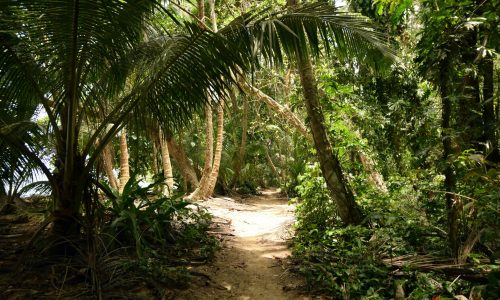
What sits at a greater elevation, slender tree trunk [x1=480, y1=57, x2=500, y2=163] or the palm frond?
the palm frond

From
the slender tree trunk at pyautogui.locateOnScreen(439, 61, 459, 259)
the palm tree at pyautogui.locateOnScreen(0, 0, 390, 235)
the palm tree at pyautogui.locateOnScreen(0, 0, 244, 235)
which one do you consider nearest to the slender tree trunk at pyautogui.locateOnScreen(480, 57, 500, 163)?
the slender tree trunk at pyautogui.locateOnScreen(439, 61, 459, 259)

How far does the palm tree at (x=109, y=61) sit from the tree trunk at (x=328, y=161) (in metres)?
1.31

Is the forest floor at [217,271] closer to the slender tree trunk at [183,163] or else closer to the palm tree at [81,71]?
the palm tree at [81,71]

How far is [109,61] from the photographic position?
12.1 feet

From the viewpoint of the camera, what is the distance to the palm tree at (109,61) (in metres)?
3.10

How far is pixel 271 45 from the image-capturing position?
3.37m

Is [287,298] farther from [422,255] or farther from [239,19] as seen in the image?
[239,19]

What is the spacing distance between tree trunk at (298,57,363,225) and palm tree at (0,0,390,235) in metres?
1.31

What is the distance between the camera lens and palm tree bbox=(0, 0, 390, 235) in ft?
10.2

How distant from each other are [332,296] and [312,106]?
2741 millimetres

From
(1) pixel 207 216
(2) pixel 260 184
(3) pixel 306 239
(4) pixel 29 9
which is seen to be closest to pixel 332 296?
(3) pixel 306 239

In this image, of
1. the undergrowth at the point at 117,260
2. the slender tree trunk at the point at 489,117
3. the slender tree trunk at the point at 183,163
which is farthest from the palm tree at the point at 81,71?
the slender tree trunk at the point at 183,163

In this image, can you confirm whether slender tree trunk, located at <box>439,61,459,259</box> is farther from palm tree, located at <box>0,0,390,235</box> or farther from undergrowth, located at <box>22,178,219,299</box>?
undergrowth, located at <box>22,178,219,299</box>

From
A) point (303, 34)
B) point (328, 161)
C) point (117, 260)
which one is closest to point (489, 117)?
point (328, 161)
